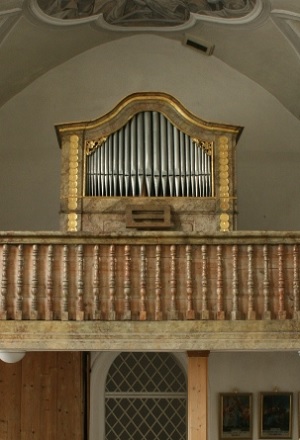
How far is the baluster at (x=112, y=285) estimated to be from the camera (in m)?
10.0

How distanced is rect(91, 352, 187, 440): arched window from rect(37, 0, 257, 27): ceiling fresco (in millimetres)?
5062

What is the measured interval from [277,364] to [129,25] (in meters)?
5.59

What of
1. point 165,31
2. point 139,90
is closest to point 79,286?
point 139,90

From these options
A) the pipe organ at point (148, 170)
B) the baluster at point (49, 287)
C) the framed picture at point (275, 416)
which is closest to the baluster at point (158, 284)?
the pipe organ at point (148, 170)

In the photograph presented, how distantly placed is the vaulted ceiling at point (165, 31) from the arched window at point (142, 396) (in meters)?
4.41

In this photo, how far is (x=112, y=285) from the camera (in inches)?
397

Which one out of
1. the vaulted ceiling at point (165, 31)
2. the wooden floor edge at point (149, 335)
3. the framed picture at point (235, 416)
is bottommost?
the framed picture at point (235, 416)

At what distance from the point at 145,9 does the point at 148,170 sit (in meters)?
3.05

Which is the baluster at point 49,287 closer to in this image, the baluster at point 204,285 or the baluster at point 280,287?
the baluster at point 204,285

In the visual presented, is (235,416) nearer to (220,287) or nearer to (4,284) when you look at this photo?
(220,287)

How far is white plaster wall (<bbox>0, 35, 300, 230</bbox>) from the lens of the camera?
13.9 meters

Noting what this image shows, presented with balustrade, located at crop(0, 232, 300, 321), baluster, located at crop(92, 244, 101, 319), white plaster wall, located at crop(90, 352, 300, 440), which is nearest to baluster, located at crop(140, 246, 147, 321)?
balustrade, located at crop(0, 232, 300, 321)

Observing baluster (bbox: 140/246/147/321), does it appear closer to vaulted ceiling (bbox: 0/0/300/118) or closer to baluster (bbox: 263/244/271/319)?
baluster (bbox: 263/244/271/319)

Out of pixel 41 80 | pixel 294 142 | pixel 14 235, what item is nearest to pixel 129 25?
pixel 41 80
